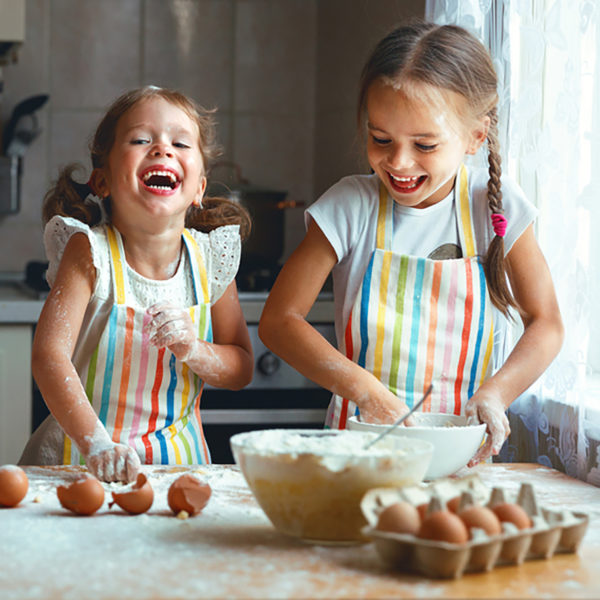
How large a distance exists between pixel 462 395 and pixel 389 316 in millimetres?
163

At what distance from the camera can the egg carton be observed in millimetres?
657

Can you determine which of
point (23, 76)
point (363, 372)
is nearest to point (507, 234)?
point (363, 372)

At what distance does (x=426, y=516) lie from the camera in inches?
26.8

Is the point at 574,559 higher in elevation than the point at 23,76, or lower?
lower

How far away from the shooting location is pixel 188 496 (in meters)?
0.84

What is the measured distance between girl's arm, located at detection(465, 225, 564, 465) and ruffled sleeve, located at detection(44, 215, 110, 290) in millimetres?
581

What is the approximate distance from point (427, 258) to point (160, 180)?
1.40 feet

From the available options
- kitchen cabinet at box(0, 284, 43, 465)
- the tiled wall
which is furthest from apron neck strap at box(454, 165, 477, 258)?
the tiled wall

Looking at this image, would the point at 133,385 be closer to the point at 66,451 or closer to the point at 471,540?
the point at 66,451

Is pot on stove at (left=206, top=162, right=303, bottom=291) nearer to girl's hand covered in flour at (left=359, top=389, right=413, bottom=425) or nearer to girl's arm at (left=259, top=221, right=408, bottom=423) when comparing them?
girl's arm at (left=259, top=221, right=408, bottom=423)

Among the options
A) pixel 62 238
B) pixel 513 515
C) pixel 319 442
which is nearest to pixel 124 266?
pixel 62 238

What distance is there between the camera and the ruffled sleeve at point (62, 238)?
4.16 feet

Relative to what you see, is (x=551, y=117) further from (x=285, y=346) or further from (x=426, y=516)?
(x=426, y=516)

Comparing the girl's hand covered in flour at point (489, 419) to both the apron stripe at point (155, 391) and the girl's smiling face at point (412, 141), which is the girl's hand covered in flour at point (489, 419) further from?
the apron stripe at point (155, 391)
